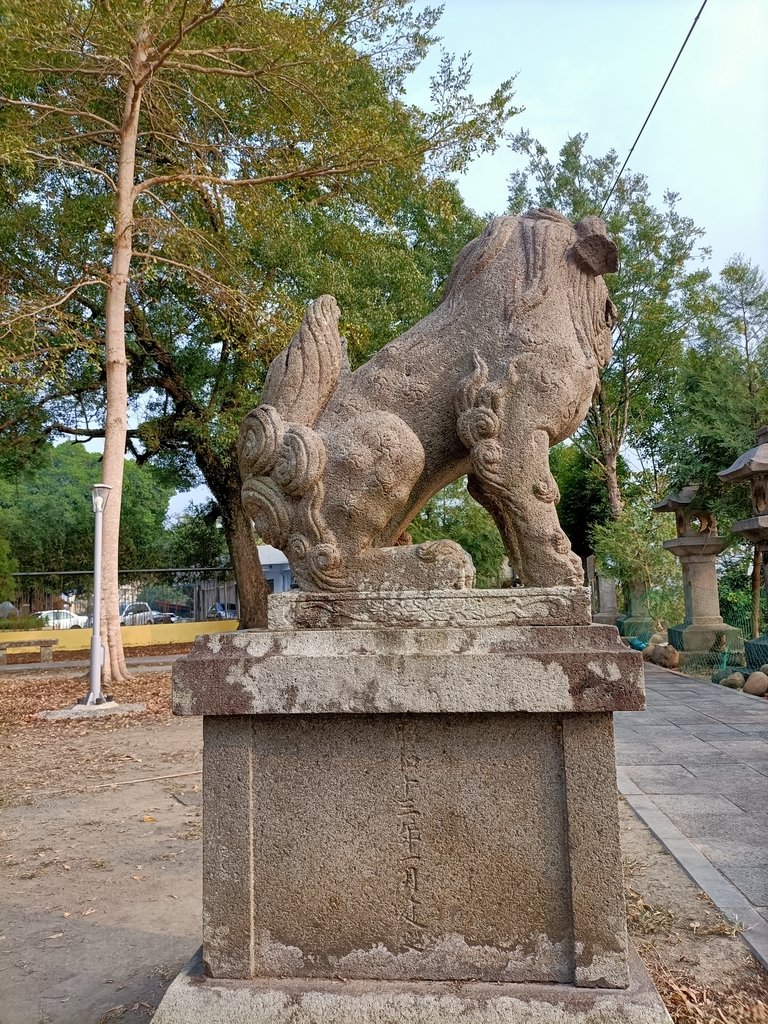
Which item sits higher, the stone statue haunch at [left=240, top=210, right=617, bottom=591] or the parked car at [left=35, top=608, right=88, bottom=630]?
the stone statue haunch at [left=240, top=210, right=617, bottom=591]

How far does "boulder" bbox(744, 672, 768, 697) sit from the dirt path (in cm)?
506

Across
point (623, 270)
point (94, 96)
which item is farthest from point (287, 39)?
point (623, 270)

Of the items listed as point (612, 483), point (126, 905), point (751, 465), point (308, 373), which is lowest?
point (126, 905)

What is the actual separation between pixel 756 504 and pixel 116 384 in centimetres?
829

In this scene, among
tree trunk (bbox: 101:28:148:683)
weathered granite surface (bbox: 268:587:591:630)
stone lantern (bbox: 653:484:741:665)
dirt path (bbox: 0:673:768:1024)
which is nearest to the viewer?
weathered granite surface (bbox: 268:587:591:630)

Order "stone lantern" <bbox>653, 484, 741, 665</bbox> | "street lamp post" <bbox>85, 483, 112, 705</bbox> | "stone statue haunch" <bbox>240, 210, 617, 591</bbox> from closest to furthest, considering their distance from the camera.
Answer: "stone statue haunch" <bbox>240, 210, 617, 591</bbox>, "street lamp post" <bbox>85, 483, 112, 705</bbox>, "stone lantern" <bbox>653, 484, 741, 665</bbox>

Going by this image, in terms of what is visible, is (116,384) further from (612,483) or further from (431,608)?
(612,483)

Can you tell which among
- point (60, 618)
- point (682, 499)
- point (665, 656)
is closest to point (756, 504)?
point (682, 499)

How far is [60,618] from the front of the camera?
18.6 meters

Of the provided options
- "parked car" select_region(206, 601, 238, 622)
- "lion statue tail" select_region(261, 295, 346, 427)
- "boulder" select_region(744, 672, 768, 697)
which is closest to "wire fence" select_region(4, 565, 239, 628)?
"parked car" select_region(206, 601, 238, 622)

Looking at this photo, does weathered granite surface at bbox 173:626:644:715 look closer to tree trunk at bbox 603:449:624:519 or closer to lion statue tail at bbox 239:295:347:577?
lion statue tail at bbox 239:295:347:577

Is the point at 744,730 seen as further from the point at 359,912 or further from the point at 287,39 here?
the point at 287,39

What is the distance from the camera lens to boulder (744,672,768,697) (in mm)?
8914

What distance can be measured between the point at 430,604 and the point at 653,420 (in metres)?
20.6
